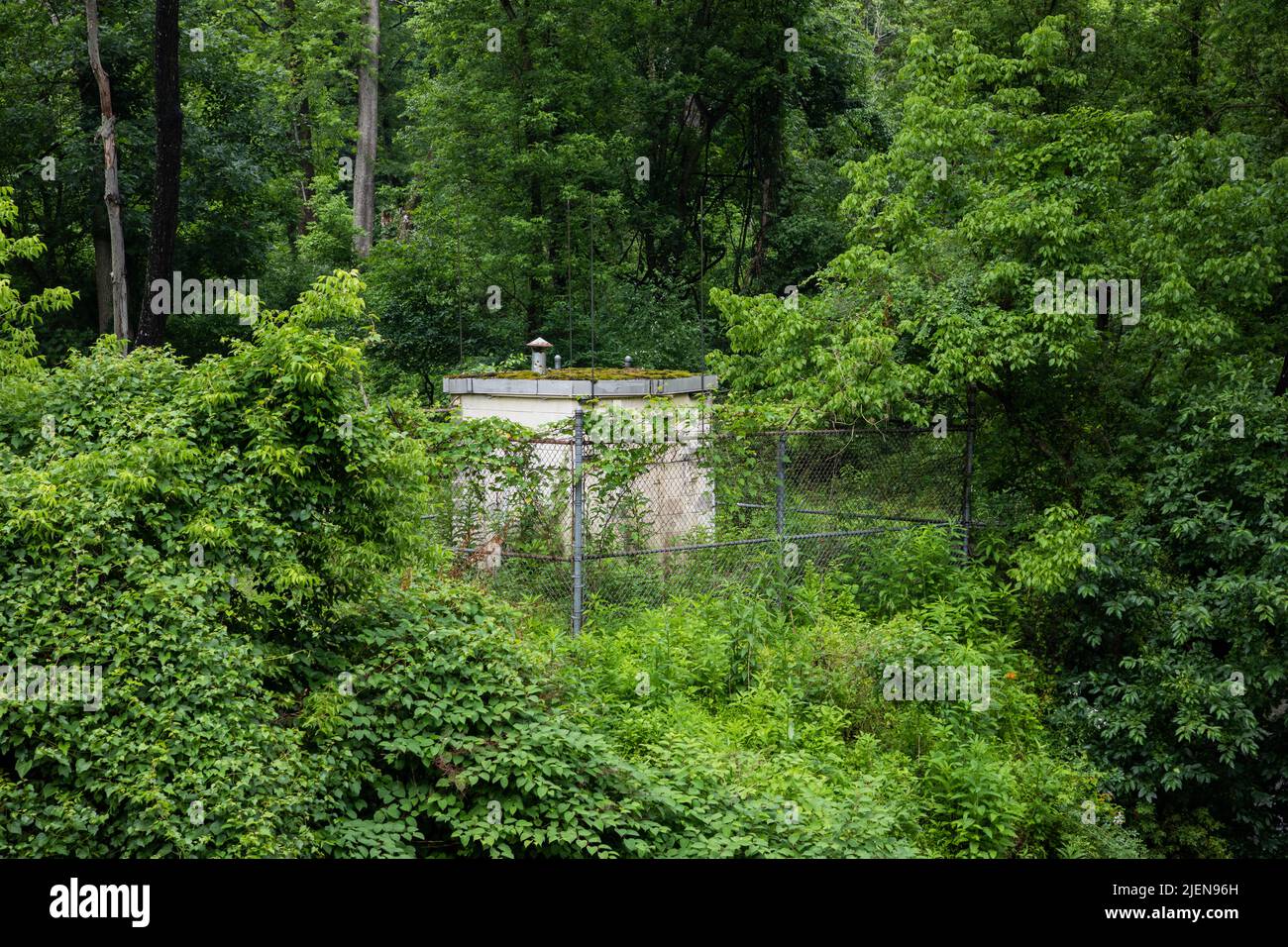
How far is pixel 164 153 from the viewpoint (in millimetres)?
17094

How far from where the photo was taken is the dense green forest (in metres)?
7.04

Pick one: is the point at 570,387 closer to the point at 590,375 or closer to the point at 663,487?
the point at 590,375

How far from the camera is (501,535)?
11930 mm

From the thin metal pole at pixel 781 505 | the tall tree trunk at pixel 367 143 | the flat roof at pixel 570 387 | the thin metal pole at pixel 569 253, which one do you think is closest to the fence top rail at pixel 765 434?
the thin metal pole at pixel 781 505

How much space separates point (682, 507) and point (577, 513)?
6.45ft

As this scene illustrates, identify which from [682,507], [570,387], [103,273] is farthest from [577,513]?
[103,273]

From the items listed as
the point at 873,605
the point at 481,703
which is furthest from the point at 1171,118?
the point at 481,703

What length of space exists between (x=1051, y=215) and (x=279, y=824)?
11.0 metres

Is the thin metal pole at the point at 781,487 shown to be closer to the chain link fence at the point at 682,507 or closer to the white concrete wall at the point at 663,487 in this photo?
the chain link fence at the point at 682,507

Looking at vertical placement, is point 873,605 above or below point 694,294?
below

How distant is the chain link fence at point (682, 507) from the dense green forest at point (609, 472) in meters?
0.36

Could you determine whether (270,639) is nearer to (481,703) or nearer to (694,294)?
(481,703)

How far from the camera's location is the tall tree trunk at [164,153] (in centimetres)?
1662

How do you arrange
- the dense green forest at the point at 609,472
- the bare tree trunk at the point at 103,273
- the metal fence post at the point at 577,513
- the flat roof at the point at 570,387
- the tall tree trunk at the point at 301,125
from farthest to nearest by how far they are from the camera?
the tall tree trunk at the point at 301,125 < the bare tree trunk at the point at 103,273 < the flat roof at the point at 570,387 < the metal fence post at the point at 577,513 < the dense green forest at the point at 609,472
